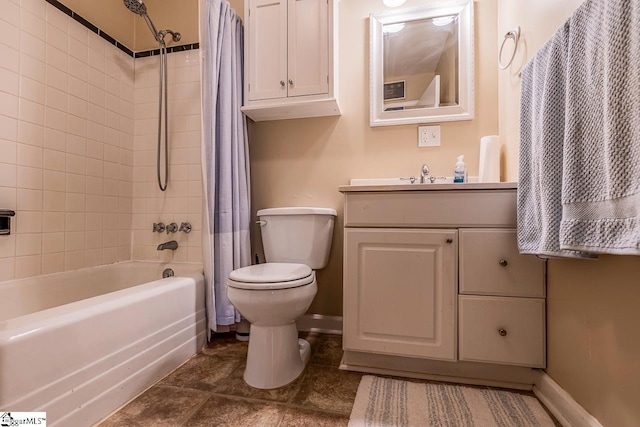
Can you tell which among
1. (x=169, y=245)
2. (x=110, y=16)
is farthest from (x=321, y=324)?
(x=110, y=16)

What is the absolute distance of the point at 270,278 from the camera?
3.52 feet

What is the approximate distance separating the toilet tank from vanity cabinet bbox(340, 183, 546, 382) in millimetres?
299

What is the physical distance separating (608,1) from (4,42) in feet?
6.99

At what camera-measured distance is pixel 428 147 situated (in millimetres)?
1596

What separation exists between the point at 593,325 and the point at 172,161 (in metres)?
2.15

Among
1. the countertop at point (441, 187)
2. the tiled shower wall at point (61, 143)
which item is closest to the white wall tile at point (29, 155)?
the tiled shower wall at point (61, 143)

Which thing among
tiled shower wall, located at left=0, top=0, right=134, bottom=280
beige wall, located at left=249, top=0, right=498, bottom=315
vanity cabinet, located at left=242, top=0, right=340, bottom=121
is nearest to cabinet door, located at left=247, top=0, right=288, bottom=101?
vanity cabinet, located at left=242, top=0, right=340, bottom=121

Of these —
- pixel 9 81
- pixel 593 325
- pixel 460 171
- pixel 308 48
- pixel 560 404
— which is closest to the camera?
pixel 593 325

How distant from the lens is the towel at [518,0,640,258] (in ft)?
1.90

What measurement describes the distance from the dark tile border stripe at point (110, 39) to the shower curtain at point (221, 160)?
0.51 m

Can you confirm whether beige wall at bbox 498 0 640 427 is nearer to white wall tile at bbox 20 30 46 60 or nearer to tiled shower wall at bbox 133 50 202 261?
tiled shower wall at bbox 133 50 202 261

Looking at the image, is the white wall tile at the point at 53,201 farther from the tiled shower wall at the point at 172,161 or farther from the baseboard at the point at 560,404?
Answer: the baseboard at the point at 560,404

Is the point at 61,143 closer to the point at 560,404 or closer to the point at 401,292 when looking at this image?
the point at 401,292

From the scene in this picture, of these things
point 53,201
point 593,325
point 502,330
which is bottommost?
point 502,330
